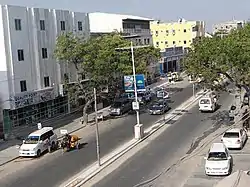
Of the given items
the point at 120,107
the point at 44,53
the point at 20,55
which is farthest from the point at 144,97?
the point at 20,55

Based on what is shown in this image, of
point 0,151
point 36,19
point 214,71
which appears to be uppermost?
point 36,19

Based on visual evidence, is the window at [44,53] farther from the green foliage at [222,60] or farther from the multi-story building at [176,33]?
the multi-story building at [176,33]

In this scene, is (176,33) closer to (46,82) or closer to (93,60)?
(46,82)

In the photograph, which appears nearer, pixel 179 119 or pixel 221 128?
pixel 221 128

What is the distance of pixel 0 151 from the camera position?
3638cm

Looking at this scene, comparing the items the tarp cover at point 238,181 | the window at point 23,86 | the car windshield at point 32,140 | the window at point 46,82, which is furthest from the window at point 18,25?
the tarp cover at point 238,181

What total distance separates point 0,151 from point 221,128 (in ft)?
58.2

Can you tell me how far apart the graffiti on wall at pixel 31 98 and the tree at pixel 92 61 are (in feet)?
6.55

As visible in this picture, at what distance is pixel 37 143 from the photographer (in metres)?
34.0

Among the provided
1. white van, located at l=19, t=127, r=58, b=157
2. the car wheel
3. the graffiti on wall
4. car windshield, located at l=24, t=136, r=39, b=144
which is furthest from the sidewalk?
the graffiti on wall

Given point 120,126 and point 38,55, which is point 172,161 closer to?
point 120,126

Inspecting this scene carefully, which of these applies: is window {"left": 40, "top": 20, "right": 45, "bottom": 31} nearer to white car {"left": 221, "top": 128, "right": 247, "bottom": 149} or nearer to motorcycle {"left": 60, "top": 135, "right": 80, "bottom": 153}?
motorcycle {"left": 60, "top": 135, "right": 80, "bottom": 153}

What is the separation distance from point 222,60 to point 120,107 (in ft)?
58.9

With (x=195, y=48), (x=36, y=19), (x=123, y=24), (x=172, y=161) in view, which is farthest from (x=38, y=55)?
(x=123, y=24)
